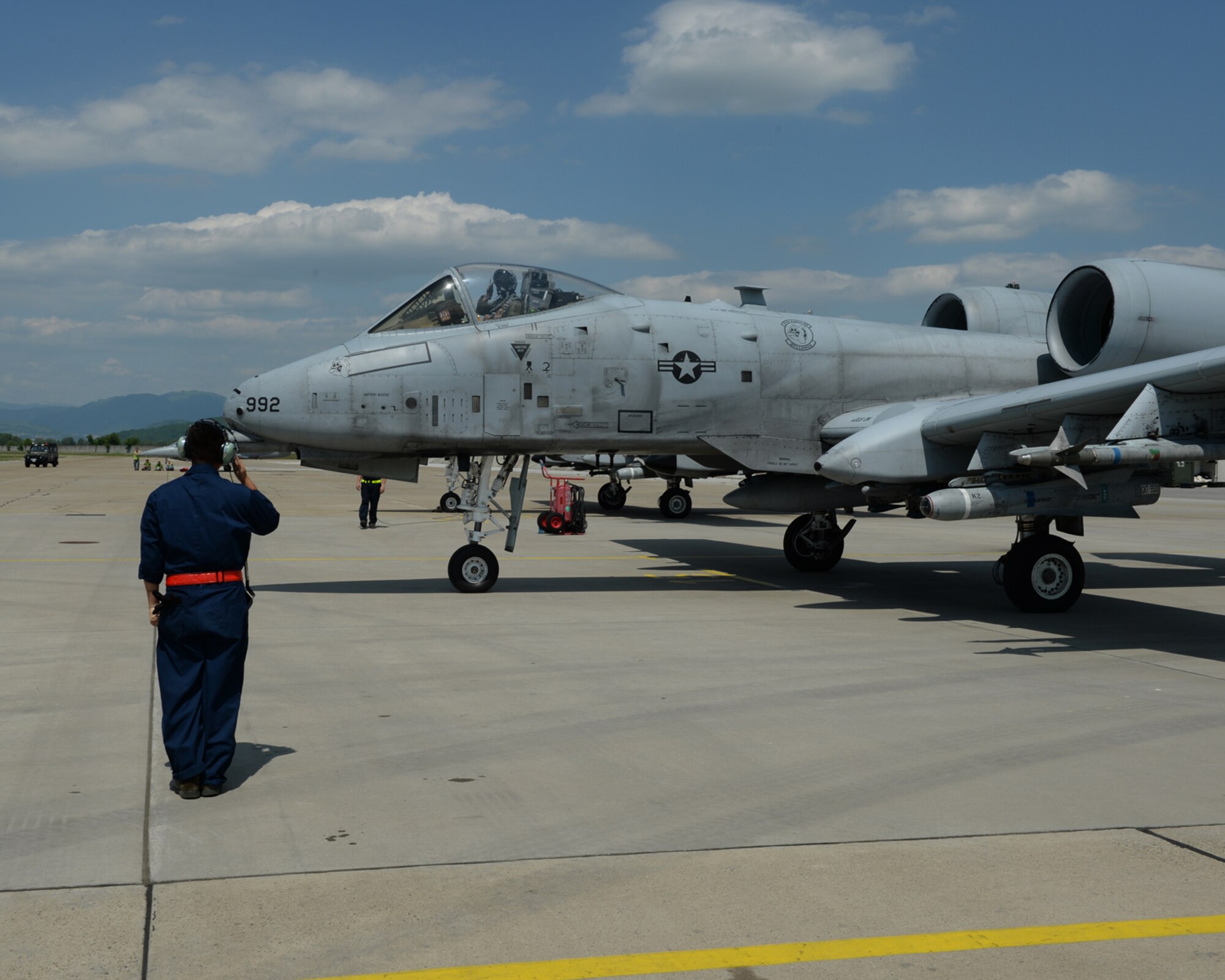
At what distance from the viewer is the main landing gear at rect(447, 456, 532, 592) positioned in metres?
12.6

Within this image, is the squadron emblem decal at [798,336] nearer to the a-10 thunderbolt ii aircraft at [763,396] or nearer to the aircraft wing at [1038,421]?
the a-10 thunderbolt ii aircraft at [763,396]

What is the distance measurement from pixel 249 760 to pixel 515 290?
7749 millimetres

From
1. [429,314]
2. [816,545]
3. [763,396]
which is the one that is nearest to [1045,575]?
[763,396]

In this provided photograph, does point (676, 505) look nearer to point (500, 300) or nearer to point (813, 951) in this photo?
point (500, 300)

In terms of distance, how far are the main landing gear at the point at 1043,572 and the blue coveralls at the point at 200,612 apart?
339 inches

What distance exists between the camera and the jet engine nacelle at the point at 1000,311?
14.7 m

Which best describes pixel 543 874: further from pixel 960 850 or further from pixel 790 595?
pixel 790 595

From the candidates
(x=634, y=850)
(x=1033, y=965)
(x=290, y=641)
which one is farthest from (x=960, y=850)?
(x=290, y=641)

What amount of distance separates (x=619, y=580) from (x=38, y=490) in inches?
1326

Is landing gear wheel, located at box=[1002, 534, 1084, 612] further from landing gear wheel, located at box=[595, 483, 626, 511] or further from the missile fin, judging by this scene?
landing gear wheel, located at box=[595, 483, 626, 511]

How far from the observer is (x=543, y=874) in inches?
166

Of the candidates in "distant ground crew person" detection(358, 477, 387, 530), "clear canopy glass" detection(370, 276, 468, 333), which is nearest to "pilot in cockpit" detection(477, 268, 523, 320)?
"clear canopy glass" detection(370, 276, 468, 333)

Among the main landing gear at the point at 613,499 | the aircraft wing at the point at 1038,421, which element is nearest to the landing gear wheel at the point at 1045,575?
the aircraft wing at the point at 1038,421

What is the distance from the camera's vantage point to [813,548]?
15.3 meters
